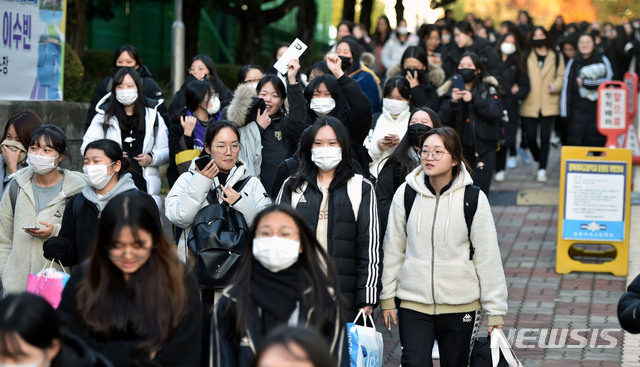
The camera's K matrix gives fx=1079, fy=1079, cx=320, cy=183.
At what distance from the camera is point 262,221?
4613 millimetres

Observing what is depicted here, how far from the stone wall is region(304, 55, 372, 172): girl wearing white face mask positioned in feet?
12.4

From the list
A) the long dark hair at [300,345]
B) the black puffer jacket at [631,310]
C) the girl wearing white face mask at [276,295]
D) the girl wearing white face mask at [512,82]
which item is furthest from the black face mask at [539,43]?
the long dark hair at [300,345]

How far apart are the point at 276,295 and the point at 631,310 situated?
1654 millimetres

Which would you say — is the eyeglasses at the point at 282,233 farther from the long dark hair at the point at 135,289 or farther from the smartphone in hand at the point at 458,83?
the smartphone in hand at the point at 458,83

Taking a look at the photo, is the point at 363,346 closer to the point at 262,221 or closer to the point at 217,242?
the point at 217,242

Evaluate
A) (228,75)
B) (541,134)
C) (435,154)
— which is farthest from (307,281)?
(228,75)

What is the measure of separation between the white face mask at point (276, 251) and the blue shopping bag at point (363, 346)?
46.8 inches

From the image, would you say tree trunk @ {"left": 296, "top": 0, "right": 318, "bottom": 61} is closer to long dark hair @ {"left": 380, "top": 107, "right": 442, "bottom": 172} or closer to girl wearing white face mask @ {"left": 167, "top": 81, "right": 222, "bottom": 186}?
girl wearing white face mask @ {"left": 167, "top": 81, "right": 222, "bottom": 186}

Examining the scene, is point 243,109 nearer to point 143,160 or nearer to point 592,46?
point 143,160

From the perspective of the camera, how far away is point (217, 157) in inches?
268

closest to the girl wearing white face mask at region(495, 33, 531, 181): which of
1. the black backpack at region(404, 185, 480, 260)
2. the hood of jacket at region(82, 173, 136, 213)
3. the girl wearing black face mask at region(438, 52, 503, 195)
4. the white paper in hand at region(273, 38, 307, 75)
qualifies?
the girl wearing black face mask at region(438, 52, 503, 195)

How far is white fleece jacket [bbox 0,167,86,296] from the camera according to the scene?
661 centimetres

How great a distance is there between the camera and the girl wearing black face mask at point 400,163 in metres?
7.65

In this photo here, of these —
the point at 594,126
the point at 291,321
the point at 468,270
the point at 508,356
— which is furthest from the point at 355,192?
the point at 594,126
